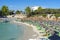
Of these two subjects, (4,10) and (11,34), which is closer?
(11,34)

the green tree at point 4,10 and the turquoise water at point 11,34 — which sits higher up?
→ the green tree at point 4,10

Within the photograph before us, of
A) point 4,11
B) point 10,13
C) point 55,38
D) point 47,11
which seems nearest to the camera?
point 55,38

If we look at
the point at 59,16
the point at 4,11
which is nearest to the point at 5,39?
the point at 59,16

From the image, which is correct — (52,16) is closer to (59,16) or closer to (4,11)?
(59,16)

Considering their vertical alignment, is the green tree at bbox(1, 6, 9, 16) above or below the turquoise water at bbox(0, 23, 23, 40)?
above

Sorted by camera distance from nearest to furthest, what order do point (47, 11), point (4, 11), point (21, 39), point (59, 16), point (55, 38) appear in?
point (55, 38) < point (21, 39) < point (59, 16) < point (47, 11) < point (4, 11)

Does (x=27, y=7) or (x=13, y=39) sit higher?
(x=27, y=7)

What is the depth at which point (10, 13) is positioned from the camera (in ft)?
347

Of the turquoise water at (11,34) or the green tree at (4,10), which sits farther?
the green tree at (4,10)

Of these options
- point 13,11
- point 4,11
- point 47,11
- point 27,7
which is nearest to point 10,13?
point 13,11

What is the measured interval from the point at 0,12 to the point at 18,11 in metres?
23.2

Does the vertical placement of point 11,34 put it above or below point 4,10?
below

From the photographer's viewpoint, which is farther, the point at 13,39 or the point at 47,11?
the point at 47,11

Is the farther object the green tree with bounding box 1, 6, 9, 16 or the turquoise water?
the green tree with bounding box 1, 6, 9, 16
